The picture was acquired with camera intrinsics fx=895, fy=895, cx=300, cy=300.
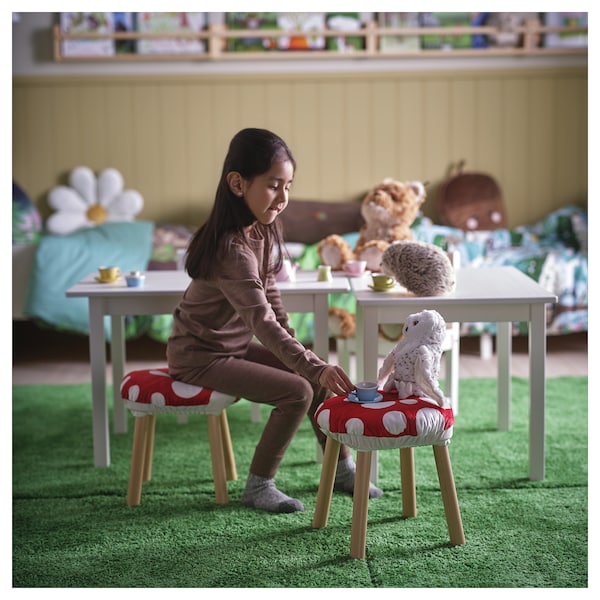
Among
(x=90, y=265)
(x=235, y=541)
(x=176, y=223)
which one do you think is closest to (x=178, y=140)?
(x=176, y=223)

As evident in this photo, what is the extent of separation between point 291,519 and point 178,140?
3249 mm

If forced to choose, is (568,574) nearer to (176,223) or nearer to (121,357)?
(121,357)

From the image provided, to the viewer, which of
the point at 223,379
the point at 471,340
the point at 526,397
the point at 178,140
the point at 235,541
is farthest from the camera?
the point at 178,140

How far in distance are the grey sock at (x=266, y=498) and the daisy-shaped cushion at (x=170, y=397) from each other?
0.20 metres

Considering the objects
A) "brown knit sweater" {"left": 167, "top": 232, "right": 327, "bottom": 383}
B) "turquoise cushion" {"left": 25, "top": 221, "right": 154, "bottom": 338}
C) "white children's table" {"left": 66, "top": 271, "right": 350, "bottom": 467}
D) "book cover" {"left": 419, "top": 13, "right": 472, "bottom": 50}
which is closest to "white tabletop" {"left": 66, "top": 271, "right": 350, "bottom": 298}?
"white children's table" {"left": 66, "top": 271, "right": 350, "bottom": 467}

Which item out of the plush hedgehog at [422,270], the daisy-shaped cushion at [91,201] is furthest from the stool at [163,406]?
the daisy-shaped cushion at [91,201]

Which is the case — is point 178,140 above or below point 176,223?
above

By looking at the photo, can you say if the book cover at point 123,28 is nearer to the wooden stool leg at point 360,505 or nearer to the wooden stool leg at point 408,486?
the wooden stool leg at point 408,486

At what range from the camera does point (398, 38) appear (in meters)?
4.88

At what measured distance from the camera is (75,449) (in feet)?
9.07

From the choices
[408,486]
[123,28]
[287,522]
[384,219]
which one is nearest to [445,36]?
[123,28]

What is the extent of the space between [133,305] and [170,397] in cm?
44

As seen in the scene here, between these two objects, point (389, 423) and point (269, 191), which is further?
point (269, 191)

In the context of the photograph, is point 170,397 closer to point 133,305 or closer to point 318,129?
point 133,305
